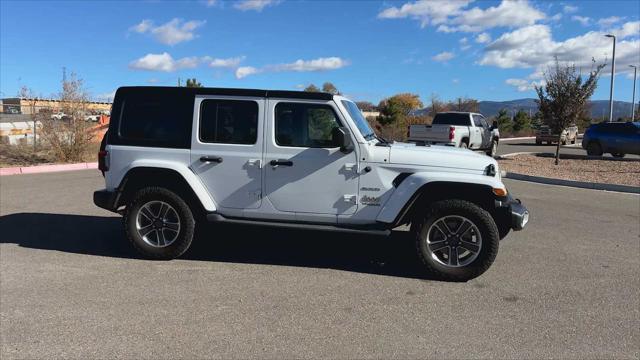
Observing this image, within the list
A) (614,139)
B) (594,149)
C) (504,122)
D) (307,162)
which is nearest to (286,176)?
(307,162)

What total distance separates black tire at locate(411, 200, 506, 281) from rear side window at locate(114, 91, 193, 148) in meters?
2.68

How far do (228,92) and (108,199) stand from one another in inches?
71.5

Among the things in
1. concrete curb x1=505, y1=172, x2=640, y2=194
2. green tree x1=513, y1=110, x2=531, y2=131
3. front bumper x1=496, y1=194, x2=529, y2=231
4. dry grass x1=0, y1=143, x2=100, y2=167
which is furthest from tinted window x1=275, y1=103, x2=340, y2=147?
green tree x1=513, y1=110, x2=531, y2=131

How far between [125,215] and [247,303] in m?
2.08


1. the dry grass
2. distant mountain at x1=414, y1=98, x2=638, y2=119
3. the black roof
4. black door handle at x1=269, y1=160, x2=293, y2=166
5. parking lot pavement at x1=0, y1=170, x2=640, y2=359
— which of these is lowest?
parking lot pavement at x1=0, y1=170, x2=640, y2=359

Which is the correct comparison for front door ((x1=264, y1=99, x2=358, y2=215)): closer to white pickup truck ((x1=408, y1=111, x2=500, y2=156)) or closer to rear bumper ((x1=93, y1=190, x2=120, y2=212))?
rear bumper ((x1=93, y1=190, x2=120, y2=212))

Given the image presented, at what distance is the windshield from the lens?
17.6 feet

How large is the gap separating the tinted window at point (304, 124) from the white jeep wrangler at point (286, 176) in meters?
0.01

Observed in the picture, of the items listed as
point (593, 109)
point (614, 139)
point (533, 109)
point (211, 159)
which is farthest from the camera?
point (533, 109)

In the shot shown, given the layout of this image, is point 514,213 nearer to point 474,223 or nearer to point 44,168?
point 474,223

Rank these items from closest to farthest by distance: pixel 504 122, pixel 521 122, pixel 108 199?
pixel 108 199 < pixel 504 122 < pixel 521 122

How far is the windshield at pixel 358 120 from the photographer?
5.37m

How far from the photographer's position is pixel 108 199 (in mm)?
5582

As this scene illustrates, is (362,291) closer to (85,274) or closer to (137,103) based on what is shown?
(85,274)
